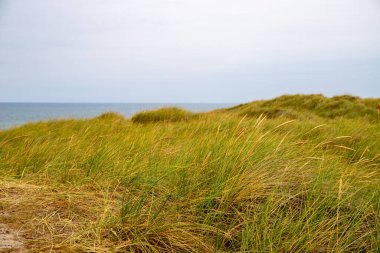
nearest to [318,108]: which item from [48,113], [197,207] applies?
[197,207]

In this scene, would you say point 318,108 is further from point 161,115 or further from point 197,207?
point 197,207

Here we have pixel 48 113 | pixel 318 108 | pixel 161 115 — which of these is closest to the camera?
pixel 161 115

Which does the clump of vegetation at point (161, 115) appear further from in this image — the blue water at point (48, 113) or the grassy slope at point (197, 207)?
the grassy slope at point (197, 207)

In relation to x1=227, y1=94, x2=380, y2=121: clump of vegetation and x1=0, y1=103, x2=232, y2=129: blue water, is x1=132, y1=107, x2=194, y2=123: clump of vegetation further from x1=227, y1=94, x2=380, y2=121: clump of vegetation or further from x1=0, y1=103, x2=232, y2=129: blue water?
x1=227, y1=94, x2=380, y2=121: clump of vegetation

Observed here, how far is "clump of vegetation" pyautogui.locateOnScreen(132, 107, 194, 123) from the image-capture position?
1010 cm

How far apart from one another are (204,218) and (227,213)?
0.13 metres

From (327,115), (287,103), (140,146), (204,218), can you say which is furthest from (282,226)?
(287,103)

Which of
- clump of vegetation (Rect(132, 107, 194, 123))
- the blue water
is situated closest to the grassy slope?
the blue water

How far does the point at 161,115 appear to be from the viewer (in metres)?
10.3

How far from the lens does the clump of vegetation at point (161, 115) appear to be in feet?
33.1

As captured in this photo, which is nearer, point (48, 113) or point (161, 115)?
point (161, 115)

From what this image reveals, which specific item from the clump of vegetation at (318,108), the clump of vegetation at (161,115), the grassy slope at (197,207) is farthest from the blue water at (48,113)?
the grassy slope at (197,207)

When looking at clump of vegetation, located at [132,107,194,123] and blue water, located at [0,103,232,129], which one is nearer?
blue water, located at [0,103,232,129]

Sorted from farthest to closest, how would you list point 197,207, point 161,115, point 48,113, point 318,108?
point 48,113 < point 318,108 < point 161,115 < point 197,207
